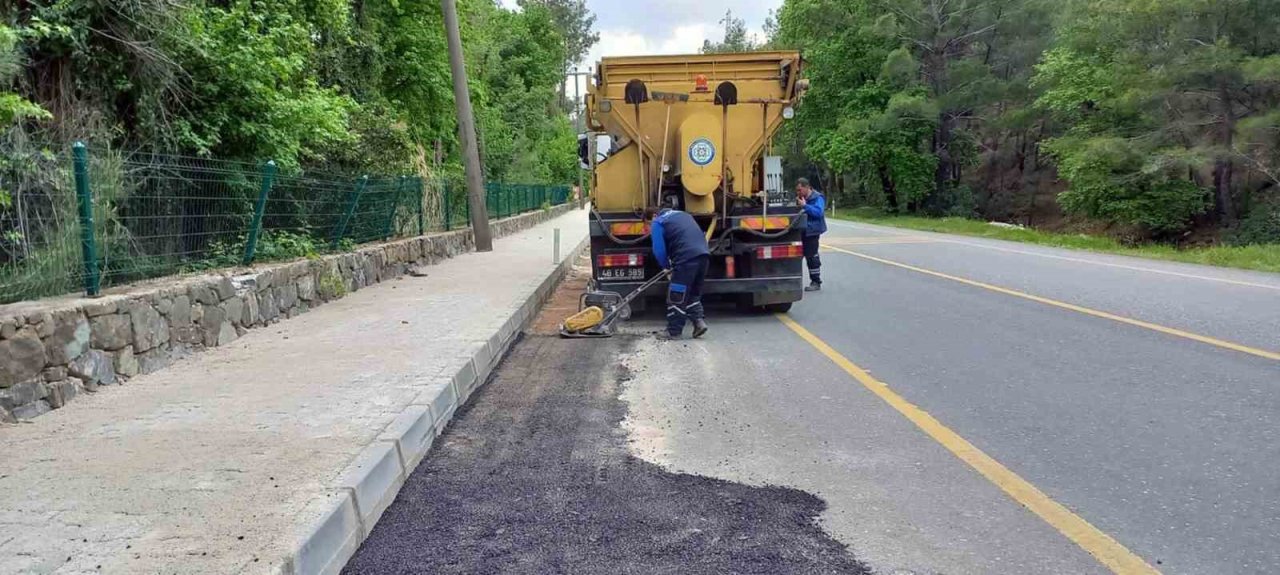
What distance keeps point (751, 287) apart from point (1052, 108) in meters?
28.7

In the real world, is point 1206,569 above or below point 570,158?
below

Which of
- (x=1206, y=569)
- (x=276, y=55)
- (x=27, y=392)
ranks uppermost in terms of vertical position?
(x=276, y=55)

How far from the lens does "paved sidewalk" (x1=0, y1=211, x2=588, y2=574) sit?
3.58 metres

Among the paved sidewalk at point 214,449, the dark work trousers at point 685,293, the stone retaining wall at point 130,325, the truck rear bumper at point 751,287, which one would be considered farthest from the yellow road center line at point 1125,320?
the stone retaining wall at point 130,325

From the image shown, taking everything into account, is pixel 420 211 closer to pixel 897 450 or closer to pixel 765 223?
pixel 765 223

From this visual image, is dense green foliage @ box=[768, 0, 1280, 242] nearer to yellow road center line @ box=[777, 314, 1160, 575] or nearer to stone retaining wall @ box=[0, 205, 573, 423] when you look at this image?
yellow road center line @ box=[777, 314, 1160, 575]

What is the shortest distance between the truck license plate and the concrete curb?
10.4 ft

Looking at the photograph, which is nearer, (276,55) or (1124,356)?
(1124,356)

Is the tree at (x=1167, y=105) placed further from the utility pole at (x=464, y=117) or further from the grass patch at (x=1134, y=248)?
the utility pole at (x=464, y=117)

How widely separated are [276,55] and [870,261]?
11.8m

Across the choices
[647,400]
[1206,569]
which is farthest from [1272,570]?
[647,400]

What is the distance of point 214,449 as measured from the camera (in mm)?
4879

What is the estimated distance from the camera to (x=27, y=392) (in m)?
5.63

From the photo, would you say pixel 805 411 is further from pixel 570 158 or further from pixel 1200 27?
pixel 570 158
